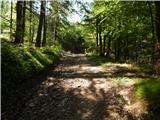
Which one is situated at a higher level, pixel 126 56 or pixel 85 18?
pixel 85 18

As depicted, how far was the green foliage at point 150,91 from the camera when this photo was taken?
9154mm

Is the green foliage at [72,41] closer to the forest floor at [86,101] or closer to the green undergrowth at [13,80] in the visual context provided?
the green undergrowth at [13,80]

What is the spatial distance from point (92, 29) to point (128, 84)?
89.3 ft

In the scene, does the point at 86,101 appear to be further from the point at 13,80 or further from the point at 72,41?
the point at 72,41

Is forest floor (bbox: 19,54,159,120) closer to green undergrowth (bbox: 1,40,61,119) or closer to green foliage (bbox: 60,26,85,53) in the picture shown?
green undergrowth (bbox: 1,40,61,119)

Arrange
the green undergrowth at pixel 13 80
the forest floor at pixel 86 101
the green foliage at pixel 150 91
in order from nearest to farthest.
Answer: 1. the forest floor at pixel 86 101
2. the green foliage at pixel 150 91
3. the green undergrowth at pixel 13 80

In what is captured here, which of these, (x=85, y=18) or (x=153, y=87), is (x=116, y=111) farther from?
(x=85, y=18)

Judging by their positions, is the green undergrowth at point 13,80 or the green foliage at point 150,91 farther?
the green undergrowth at point 13,80

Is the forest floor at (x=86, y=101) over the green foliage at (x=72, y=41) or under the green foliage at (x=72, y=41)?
under

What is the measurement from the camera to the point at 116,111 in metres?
9.29

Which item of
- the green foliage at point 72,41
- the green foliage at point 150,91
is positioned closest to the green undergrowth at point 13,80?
the green foliage at point 150,91

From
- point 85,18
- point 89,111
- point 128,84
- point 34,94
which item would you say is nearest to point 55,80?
point 34,94

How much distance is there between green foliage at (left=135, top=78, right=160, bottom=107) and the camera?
915cm

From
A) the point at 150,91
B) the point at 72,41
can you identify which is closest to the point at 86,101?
the point at 150,91
